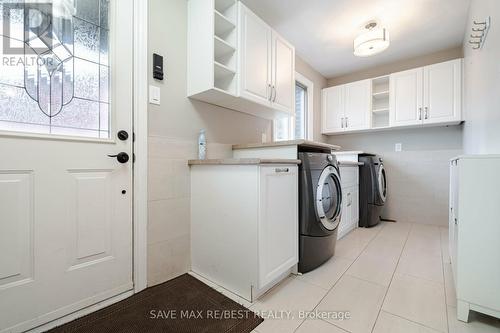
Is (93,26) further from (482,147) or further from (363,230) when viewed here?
(363,230)

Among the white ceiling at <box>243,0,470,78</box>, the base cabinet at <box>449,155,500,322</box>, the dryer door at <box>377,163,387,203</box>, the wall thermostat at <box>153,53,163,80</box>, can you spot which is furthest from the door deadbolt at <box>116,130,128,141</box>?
the dryer door at <box>377,163,387,203</box>

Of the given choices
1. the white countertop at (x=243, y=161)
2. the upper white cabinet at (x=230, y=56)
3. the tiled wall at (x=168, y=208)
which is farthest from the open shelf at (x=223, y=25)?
the white countertop at (x=243, y=161)

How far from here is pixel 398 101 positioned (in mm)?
2969

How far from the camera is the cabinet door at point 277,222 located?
127 cm

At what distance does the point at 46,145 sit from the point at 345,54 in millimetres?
3371

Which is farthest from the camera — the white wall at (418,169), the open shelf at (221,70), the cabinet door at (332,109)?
the cabinet door at (332,109)

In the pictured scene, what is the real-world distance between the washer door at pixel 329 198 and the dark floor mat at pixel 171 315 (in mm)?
832

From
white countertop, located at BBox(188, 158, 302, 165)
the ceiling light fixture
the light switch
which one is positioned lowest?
white countertop, located at BBox(188, 158, 302, 165)

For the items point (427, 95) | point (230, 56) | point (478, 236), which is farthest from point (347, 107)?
point (478, 236)

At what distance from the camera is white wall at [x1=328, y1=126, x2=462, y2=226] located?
116 inches

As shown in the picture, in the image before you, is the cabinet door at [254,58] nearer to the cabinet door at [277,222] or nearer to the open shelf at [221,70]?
the open shelf at [221,70]

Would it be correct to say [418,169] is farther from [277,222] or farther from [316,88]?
[277,222]

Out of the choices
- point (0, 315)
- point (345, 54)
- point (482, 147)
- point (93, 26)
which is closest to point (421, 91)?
point (345, 54)

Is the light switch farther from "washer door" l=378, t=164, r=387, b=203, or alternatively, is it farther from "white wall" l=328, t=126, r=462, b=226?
"white wall" l=328, t=126, r=462, b=226
